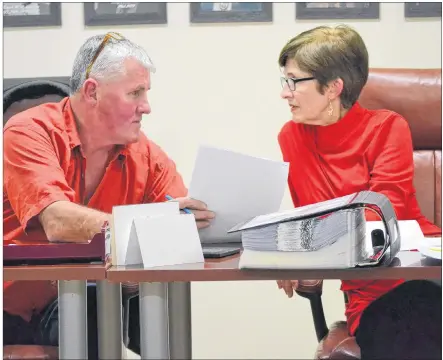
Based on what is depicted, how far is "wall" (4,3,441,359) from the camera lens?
2.62m

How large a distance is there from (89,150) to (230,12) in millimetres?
918

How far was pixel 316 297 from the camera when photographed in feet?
5.85

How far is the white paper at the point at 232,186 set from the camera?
4.78 feet

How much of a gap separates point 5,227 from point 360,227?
3.54ft

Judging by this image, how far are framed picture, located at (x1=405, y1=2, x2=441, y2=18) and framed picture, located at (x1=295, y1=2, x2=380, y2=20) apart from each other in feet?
0.37

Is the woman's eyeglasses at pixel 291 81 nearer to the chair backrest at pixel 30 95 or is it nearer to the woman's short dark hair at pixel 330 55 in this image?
the woman's short dark hair at pixel 330 55

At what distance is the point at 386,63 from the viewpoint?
263 centimetres

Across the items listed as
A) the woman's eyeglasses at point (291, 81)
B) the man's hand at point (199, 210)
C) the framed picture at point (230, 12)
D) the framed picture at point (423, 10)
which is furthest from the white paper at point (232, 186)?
the framed picture at point (423, 10)

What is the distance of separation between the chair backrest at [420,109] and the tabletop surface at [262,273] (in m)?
0.90

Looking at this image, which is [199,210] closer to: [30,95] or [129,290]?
[129,290]

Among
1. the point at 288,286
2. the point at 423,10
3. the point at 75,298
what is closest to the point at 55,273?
the point at 75,298

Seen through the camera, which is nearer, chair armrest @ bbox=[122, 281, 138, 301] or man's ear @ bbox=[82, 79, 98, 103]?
chair armrest @ bbox=[122, 281, 138, 301]

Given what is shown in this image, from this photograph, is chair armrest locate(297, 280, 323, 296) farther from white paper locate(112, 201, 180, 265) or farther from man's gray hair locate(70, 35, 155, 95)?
man's gray hair locate(70, 35, 155, 95)

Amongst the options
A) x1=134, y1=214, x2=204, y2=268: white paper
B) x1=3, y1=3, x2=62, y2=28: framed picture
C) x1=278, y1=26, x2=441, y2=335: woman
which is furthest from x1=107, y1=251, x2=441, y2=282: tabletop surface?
x1=3, y1=3, x2=62, y2=28: framed picture
